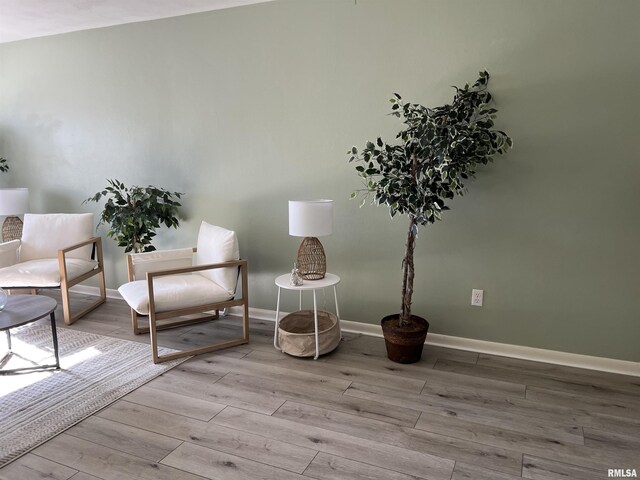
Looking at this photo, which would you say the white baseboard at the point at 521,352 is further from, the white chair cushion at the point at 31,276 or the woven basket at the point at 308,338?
the white chair cushion at the point at 31,276

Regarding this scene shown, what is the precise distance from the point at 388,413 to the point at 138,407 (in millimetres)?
1309

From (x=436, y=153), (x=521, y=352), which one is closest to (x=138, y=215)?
(x=436, y=153)

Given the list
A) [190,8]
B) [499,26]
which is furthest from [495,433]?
[190,8]

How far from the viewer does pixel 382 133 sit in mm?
3074

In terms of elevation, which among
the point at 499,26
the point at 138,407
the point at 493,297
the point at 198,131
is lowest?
the point at 138,407

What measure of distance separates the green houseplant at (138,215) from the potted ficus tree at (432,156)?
5.88ft

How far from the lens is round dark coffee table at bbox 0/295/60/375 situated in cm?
255

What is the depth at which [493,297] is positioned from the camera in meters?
2.96

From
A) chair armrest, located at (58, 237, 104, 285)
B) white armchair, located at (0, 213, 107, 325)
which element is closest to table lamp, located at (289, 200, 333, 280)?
chair armrest, located at (58, 237, 104, 285)

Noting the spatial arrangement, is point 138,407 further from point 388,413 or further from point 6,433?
point 388,413

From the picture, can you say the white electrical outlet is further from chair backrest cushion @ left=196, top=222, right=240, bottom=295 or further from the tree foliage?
chair backrest cushion @ left=196, top=222, right=240, bottom=295

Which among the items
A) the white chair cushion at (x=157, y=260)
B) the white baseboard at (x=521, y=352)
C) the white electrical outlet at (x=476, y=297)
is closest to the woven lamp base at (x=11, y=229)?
the white chair cushion at (x=157, y=260)

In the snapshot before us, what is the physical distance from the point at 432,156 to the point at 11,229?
13.1 feet

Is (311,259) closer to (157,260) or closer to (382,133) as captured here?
(382,133)
